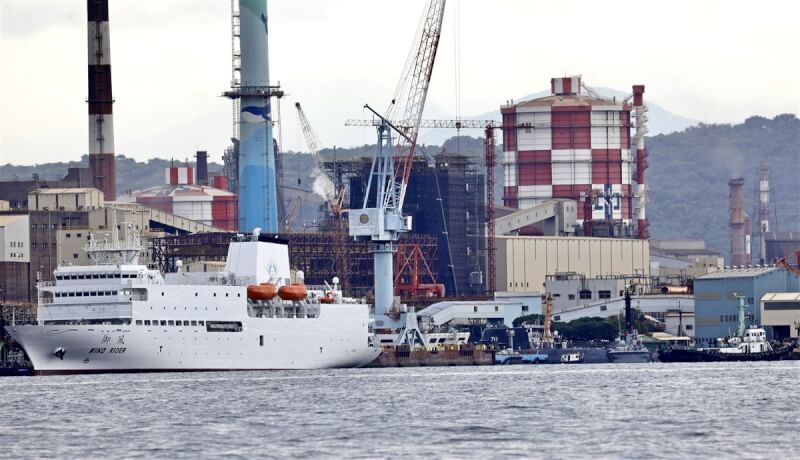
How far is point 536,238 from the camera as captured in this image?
167 metres

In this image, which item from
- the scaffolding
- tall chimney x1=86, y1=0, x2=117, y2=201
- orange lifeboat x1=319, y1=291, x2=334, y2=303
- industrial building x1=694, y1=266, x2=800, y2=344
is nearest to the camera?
orange lifeboat x1=319, y1=291, x2=334, y2=303

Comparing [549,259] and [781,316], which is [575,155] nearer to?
[549,259]

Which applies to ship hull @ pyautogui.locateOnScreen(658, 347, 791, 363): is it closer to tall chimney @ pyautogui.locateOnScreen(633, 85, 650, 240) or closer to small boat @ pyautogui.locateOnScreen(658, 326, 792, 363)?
small boat @ pyautogui.locateOnScreen(658, 326, 792, 363)

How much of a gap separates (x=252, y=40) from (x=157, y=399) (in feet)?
220

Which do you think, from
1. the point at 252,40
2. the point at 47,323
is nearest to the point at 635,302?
the point at 252,40

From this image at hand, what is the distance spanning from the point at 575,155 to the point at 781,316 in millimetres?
51454

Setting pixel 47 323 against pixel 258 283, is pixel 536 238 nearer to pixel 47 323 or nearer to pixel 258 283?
pixel 258 283

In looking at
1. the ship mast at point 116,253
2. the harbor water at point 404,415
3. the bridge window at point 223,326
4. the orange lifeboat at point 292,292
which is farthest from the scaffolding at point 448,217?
the harbor water at point 404,415

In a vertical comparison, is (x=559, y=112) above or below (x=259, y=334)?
above

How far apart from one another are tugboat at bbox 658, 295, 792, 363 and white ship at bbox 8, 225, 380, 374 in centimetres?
2363

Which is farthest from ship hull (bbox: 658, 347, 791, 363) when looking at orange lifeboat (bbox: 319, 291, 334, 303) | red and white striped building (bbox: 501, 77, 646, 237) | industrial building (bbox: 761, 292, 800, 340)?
red and white striped building (bbox: 501, 77, 646, 237)

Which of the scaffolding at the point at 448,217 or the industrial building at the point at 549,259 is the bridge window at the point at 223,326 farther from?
the scaffolding at the point at 448,217

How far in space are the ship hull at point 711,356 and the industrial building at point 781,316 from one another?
34.2ft

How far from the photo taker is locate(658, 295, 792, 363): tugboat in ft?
405
